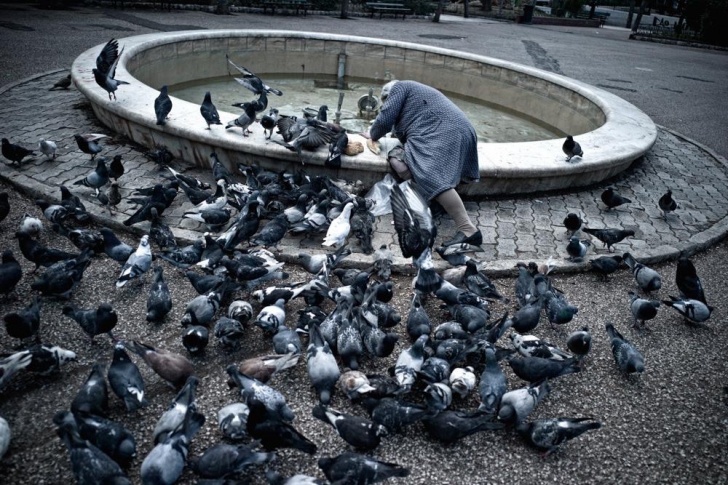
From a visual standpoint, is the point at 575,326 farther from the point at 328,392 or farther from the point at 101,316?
the point at 101,316

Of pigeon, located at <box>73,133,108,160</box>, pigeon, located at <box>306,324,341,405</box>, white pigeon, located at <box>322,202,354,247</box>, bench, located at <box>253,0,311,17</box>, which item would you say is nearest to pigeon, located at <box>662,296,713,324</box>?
white pigeon, located at <box>322,202,354,247</box>

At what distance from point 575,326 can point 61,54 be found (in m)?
11.5

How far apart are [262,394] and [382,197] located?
2.86m

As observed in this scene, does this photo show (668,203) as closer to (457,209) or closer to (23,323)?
(457,209)

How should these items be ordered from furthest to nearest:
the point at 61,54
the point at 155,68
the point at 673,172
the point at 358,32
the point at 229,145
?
the point at 358,32 < the point at 61,54 < the point at 155,68 < the point at 673,172 < the point at 229,145

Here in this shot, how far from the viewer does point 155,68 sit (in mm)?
9453

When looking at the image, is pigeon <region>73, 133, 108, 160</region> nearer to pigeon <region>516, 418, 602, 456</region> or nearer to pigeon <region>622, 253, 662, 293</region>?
pigeon <region>516, 418, 602, 456</region>

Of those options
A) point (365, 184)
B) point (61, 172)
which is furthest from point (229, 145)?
point (61, 172)

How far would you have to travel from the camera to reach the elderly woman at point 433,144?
Result: 4715mm

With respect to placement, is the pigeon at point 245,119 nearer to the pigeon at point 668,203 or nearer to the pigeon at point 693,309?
the pigeon at point 693,309

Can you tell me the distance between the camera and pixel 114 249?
405cm

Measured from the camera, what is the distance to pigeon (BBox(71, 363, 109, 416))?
2.66m

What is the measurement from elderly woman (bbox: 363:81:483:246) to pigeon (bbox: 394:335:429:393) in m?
1.65

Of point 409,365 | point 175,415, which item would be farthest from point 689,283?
point 175,415
